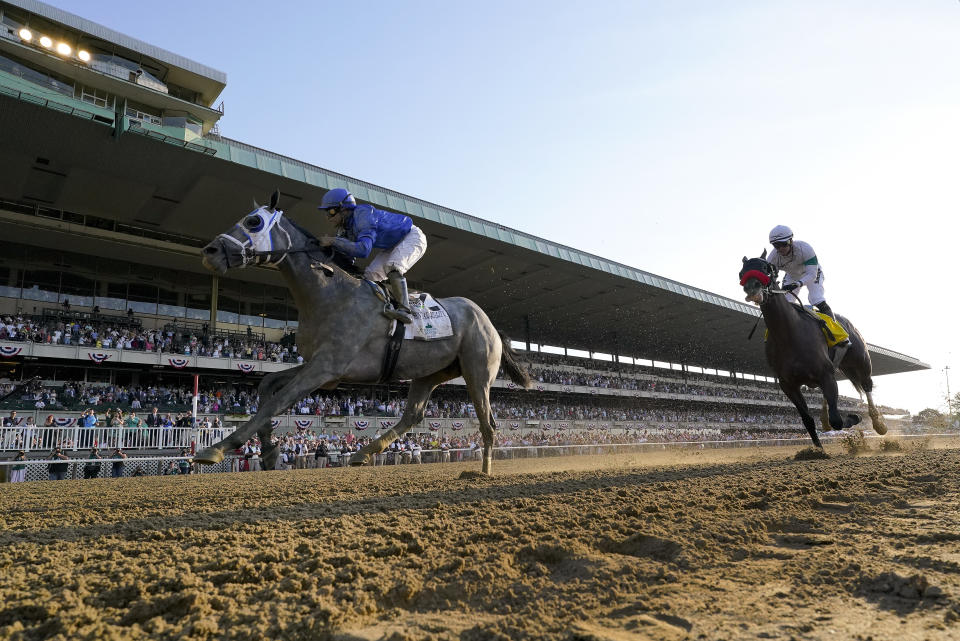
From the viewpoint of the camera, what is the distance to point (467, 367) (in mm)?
6488

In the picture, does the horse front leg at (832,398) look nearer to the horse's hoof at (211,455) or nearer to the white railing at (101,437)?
the horse's hoof at (211,455)

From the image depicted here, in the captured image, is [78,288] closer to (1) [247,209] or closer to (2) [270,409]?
(1) [247,209]

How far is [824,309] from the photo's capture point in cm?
880

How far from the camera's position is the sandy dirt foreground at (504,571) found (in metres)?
1.68

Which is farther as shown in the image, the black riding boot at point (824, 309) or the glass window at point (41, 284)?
the glass window at point (41, 284)

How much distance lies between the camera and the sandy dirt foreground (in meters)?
1.68

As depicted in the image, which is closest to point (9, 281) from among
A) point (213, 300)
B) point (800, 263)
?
point (213, 300)

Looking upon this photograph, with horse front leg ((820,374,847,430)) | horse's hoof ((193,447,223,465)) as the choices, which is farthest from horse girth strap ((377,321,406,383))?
horse front leg ((820,374,847,430))

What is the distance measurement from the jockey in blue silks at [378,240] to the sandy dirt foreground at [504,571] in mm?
2536

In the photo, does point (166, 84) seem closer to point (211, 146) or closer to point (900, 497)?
point (211, 146)

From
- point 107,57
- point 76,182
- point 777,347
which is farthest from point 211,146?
point 777,347

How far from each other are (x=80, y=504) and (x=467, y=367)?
3.71m

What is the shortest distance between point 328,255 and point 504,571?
13.6 ft

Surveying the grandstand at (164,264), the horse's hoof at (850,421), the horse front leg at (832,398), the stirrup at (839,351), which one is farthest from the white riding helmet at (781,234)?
the grandstand at (164,264)
